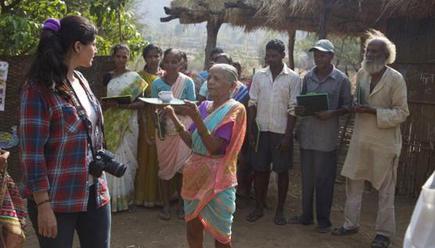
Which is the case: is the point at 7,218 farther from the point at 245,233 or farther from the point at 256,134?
the point at 256,134

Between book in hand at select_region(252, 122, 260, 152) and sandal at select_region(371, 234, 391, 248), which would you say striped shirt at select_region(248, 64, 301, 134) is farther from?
sandal at select_region(371, 234, 391, 248)

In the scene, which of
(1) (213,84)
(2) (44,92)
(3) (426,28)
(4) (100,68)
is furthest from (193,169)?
(3) (426,28)

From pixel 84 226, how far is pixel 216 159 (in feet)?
3.40

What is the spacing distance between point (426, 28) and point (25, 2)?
4962mm

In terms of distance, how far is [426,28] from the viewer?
6.39 meters

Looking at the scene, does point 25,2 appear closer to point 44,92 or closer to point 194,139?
point 194,139

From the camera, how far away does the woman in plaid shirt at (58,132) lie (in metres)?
2.18

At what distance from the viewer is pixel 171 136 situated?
16.6 ft

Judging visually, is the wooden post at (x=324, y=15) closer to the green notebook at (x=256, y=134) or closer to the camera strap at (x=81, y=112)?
the green notebook at (x=256, y=134)

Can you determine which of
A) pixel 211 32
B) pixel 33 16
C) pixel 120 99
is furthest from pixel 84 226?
A: pixel 211 32

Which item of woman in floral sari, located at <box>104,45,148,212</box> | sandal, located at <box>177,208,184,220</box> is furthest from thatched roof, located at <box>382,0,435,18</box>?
sandal, located at <box>177,208,184,220</box>

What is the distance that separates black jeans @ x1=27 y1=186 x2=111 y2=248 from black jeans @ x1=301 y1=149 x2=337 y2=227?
269cm

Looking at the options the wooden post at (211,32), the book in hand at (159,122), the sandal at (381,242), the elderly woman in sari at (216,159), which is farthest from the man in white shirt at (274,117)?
the wooden post at (211,32)

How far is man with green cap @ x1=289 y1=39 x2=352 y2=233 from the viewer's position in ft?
15.1
